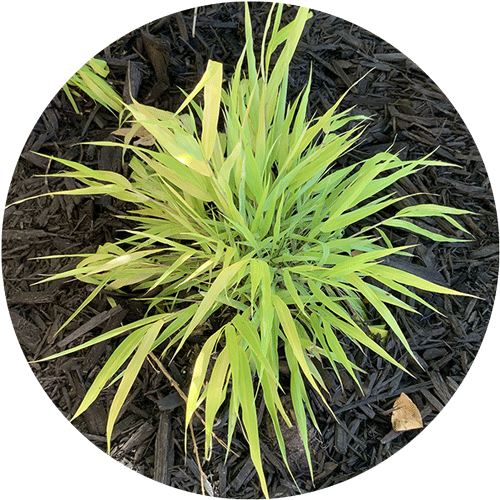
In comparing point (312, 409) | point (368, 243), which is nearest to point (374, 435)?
point (312, 409)

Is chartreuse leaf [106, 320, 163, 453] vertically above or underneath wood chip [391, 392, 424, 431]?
above

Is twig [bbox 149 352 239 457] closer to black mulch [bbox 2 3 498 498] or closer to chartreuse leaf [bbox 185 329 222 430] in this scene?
black mulch [bbox 2 3 498 498]

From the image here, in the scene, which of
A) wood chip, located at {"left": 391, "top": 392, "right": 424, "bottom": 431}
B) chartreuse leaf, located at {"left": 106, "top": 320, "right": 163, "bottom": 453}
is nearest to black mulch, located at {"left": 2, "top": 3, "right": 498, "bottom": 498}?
wood chip, located at {"left": 391, "top": 392, "right": 424, "bottom": 431}

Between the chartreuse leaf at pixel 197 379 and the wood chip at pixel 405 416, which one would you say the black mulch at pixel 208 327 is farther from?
the chartreuse leaf at pixel 197 379

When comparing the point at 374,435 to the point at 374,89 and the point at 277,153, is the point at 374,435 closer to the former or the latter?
the point at 277,153

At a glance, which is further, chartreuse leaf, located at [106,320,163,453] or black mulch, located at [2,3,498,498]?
black mulch, located at [2,3,498,498]

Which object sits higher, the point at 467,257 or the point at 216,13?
the point at 216,13
